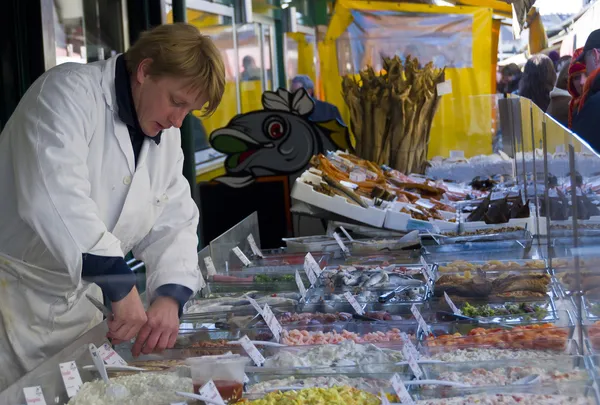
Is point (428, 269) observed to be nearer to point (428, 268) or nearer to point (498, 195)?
point (428, 268)

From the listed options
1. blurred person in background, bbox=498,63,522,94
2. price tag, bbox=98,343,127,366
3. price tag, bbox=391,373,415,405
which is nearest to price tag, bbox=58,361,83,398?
price tag, bbox=98,343,127,366

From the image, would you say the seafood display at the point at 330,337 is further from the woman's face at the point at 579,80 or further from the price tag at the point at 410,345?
the woman's face at the point at 579,80

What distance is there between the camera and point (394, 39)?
855cm

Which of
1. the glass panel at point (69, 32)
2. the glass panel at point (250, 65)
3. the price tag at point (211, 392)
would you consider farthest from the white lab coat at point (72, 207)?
the glass panel at point (250, 65)

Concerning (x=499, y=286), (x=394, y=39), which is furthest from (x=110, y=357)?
(x=394, y=39)

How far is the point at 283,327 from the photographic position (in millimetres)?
2941

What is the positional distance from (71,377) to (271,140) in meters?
3.89

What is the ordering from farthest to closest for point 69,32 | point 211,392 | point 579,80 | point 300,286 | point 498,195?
point 69,32, point 579,80, point 498,195, point 300,286, point 211,392

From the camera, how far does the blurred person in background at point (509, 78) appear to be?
35.0 ft

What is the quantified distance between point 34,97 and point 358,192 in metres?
2.82

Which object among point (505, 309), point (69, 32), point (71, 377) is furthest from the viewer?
point (69, 32)

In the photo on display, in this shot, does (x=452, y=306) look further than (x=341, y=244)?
No

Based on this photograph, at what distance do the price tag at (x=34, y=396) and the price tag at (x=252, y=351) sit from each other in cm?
62

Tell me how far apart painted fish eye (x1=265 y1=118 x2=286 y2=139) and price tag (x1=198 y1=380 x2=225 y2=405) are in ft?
13.3
